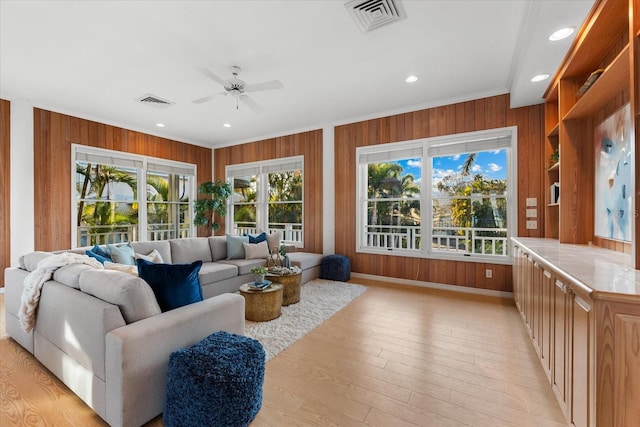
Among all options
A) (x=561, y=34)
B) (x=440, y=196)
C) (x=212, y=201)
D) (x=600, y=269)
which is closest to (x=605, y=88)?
(x=561, y=34)

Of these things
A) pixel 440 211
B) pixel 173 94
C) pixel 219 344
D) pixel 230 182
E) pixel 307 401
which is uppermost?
pixel 173 94

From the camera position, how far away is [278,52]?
10.00 ft

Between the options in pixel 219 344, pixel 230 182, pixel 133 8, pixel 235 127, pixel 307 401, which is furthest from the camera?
pixel 230 182

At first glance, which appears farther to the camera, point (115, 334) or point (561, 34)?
point (561, 34)

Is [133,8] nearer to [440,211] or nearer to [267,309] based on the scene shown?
[267,309]

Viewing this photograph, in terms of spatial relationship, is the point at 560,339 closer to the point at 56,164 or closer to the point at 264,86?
the point at 264,86

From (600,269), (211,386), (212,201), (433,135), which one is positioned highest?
(433,135)

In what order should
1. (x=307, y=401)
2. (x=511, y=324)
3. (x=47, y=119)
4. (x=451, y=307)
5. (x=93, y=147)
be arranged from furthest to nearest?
(x=93, y=147) < (x=47, y=119) < (x=451, y=307) < (x=511, y=324) < (x=307, y=401)

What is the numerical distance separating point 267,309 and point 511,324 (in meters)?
2.62

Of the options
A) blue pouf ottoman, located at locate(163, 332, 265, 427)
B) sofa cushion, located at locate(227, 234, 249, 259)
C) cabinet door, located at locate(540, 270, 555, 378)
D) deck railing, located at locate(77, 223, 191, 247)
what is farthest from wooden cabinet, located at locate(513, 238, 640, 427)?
deck railing, located at locate(77, 223, 191, 247)

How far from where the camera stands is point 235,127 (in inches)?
226

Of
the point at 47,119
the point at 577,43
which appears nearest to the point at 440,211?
the point at 577,43

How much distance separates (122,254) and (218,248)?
1.60 meters

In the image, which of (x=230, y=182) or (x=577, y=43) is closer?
(x=577, y=43)
